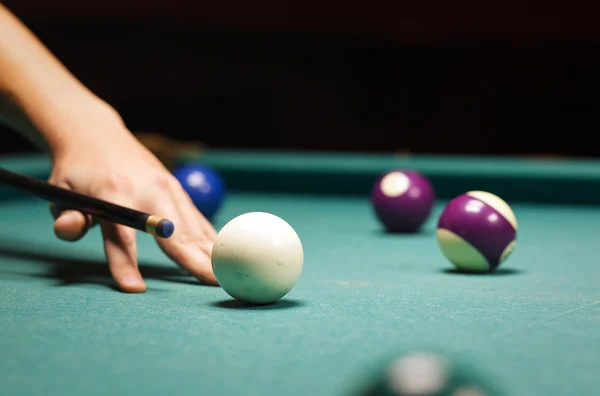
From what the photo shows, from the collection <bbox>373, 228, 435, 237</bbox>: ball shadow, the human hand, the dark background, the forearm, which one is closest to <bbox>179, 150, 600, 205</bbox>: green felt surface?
<bbox>373, 228, 435, 237</bbox>: ball shadow

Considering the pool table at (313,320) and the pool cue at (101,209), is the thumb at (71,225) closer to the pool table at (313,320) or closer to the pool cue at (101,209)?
the pool cue at (101,209)

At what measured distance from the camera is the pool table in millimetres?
1630

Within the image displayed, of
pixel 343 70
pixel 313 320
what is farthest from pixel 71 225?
pixel 343 70

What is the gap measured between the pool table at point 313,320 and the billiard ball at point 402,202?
0.10 meters

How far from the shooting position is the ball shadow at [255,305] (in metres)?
2.38

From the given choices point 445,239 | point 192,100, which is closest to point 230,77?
point 192,100

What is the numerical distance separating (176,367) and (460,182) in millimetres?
4157

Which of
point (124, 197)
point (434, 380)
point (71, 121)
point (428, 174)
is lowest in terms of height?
point (434, 380)

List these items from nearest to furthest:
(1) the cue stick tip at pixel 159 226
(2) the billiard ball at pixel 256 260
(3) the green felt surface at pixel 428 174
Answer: (2) the billiard ball at pixel 256 260 → (1) the cue stick tip at pixel 159 226 → (3) the green felt surface at pixel 428 174

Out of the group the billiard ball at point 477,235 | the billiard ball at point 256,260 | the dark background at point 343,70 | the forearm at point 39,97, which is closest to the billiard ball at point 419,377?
the billiard ball at point 256,260

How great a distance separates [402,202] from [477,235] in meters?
1.23

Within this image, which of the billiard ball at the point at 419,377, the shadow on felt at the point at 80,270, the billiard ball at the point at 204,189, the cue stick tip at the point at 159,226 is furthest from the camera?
the billiard ball at the point at 204,189

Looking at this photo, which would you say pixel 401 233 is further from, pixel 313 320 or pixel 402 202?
pixel 313 320

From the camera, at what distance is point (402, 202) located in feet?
13.9
